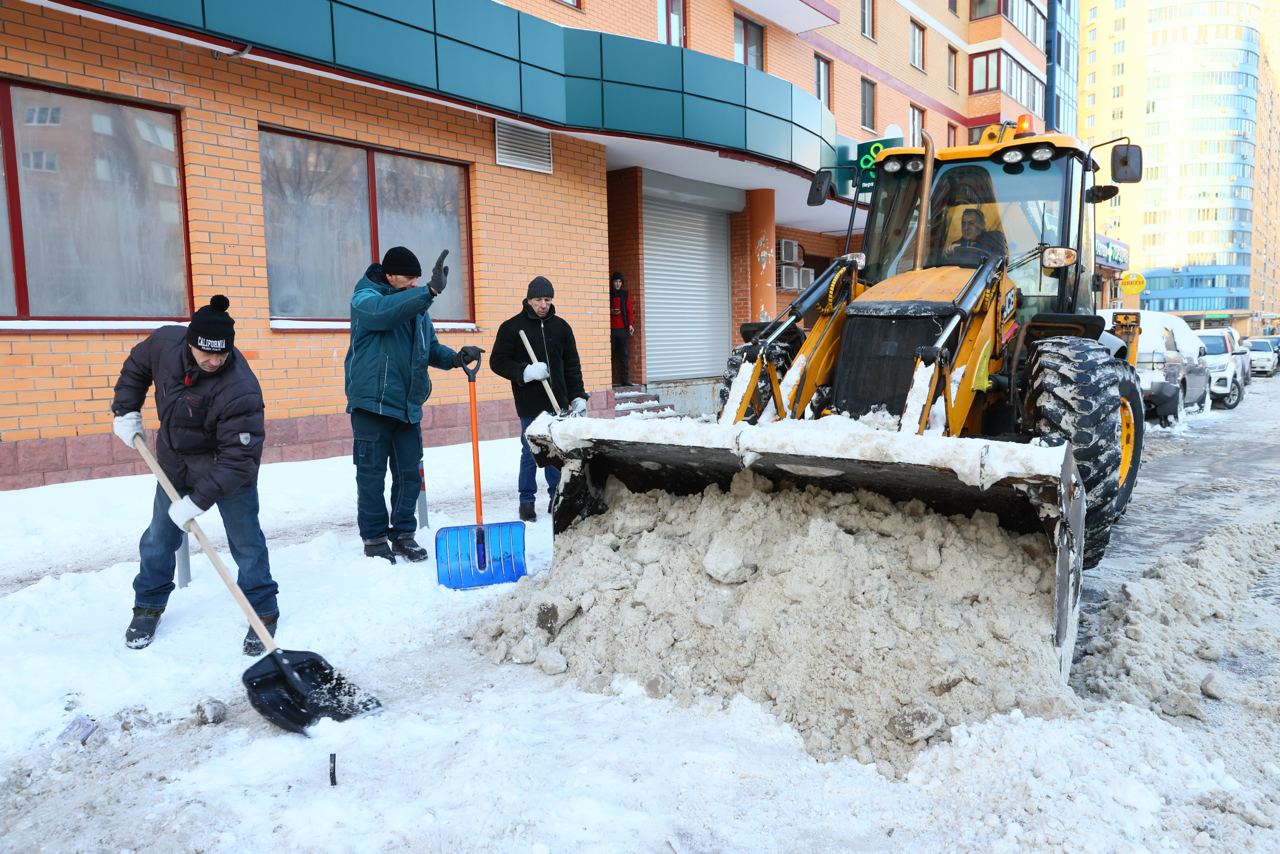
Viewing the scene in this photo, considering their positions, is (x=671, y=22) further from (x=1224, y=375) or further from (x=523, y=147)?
(x=1224, y=375)

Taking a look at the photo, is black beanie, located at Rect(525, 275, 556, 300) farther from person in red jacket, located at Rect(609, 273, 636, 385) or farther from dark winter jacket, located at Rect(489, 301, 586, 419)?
person in red jacket, located at Rect(609, 273, 636, 385)

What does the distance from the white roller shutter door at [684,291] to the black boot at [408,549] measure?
8.58 meters

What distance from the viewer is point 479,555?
4.80 meters

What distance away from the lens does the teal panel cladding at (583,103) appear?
10461 mm

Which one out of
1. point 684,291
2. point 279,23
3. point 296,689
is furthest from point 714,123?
point 296,689

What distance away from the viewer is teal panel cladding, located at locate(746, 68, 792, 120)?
39.7ft

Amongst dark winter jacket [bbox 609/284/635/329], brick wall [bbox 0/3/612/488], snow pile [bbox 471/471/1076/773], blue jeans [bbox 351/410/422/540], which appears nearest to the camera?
snow pile [bbox 471/471/1076/773]

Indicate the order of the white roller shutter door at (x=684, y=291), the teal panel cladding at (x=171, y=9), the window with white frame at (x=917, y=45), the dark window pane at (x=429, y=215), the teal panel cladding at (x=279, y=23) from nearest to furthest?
the teal panel cladding at (x=171, y=9), the teal panel cladding at (x=279, y=23), the dark window pane at (x=429, y=215), the white roller shutter door at (x=684, y=291), the window with white frame at (x=917, y=45)

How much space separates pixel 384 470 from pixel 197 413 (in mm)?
1514

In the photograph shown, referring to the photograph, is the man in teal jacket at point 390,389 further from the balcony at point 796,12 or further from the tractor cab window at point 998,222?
the balcony at point 796,12

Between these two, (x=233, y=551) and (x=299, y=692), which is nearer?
(x=299, y=692)

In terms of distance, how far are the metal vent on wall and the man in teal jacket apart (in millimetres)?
5692

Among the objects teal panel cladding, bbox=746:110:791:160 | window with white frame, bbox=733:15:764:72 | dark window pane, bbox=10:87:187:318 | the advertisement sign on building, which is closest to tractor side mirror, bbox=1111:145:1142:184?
teal panel cladding, bbox=746:110:791:160

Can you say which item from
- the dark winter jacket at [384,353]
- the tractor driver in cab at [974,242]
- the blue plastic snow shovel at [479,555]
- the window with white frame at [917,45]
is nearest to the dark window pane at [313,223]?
the dark winter jacket at [384,353]
